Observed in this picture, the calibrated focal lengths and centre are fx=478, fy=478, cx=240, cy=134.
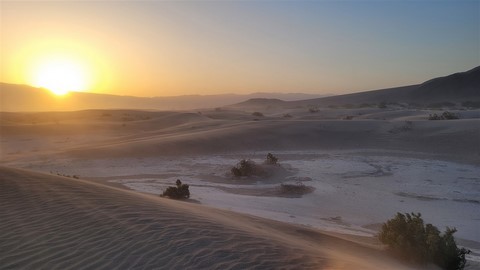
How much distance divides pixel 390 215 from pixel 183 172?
8.03m

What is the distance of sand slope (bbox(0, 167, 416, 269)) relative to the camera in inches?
211

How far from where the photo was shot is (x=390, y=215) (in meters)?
11.7

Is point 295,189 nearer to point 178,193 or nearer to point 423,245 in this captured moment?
point 178,193

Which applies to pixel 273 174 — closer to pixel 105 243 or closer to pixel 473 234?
pixel 473 234

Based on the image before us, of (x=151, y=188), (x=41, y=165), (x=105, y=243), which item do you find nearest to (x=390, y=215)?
(x=151, y=188)

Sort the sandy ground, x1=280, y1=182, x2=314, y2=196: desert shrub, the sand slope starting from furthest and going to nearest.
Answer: x1=280, y1=182, x2=314, y2=196: desert shrub < the sandy ground < the sand slope

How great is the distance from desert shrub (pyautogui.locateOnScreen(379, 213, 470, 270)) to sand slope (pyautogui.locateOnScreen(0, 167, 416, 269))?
41cm

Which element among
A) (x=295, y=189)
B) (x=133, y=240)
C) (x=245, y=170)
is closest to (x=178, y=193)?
(x=295, y=189)

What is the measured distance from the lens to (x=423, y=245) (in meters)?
7.64

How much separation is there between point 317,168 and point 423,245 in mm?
9968

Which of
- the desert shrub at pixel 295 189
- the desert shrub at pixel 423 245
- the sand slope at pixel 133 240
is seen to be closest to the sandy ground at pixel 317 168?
the desert shrub at pixel 295 189

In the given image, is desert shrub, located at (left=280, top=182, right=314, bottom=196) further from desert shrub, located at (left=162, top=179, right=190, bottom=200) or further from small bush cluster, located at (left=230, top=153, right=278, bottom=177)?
desert shrub, located at (left=162, top=179, right=190, bottom=200)

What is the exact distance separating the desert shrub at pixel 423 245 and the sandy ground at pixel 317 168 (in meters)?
0.72

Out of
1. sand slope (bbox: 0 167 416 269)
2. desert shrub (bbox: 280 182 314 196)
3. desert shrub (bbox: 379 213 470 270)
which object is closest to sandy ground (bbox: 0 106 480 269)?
desert shrub (bbox: 280 182 314 196)
